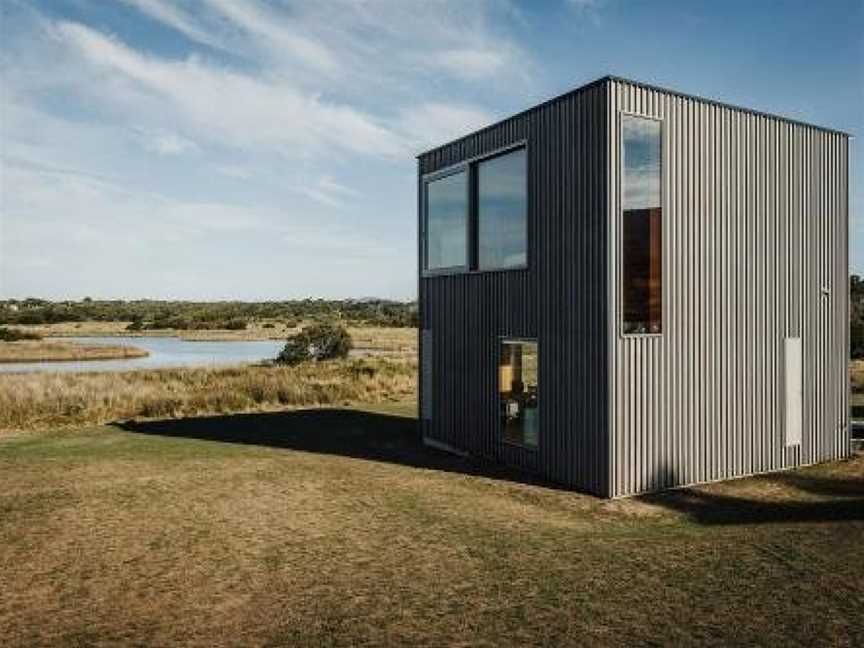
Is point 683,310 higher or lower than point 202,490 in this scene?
higher

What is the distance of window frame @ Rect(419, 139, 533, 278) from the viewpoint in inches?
535

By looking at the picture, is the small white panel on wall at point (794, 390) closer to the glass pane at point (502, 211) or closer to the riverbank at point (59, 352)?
the glass pane at point (502, 211)

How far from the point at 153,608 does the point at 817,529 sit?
7836 millimetres

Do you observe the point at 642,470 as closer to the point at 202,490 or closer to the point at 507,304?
the point at 507,304

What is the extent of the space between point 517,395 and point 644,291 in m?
3.44

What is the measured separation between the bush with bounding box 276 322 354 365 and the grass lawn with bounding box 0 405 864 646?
Result: 83.6 feet

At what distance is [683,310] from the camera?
12.5m

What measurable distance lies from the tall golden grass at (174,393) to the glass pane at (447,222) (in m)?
9.06

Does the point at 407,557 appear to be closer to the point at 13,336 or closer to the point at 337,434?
the point at 337,434

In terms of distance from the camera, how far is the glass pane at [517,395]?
13.7 metres

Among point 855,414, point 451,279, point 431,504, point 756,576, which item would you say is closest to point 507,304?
point 451,279

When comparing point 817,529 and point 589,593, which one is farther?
point 817,529

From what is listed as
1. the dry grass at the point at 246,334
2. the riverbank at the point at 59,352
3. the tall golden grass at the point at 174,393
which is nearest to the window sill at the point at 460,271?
the tall golden grass at the point at 174,393

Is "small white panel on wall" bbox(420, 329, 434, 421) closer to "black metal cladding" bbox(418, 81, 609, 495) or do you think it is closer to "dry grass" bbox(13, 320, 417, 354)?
"black metal cladding" bbox(418, 81, 609, 495)
